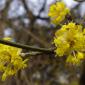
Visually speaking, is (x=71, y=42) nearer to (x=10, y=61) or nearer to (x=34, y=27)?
(x=10, y=61)

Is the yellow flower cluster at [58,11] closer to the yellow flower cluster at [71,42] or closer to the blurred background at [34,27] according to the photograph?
the yellow flower cluster at [71,42]

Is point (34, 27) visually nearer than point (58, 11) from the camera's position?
No

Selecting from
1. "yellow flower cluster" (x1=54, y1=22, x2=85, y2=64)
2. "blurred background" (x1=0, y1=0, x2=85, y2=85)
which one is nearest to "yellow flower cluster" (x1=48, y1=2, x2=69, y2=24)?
"yellow flower cluster" (x1=54, y1=22, x2=85, y2=64)

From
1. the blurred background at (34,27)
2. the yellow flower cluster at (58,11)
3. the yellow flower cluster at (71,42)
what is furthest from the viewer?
the blurred background at (34,27)

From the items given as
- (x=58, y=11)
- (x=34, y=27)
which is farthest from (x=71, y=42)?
(x=34, y=27)

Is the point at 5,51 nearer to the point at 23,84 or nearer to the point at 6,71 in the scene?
the point at 6,71

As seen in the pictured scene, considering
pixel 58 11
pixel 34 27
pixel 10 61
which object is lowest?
pixel 34 27

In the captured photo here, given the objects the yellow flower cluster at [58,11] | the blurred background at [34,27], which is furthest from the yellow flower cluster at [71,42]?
the blurred background at [34,27]

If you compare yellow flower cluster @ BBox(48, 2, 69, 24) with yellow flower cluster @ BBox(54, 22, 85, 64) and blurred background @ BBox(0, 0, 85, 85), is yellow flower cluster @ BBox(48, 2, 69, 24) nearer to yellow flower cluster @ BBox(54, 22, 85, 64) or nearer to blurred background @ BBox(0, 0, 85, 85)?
yellow flower cluster @ BBox(54, 22, 85, 64)
